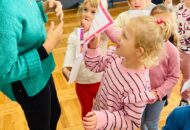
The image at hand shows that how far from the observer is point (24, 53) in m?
1.09

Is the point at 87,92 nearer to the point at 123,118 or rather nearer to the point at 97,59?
the point at 97,59

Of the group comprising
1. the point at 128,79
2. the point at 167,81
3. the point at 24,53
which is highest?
the point at 24,53

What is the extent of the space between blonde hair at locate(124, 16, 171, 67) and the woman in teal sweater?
0.34m

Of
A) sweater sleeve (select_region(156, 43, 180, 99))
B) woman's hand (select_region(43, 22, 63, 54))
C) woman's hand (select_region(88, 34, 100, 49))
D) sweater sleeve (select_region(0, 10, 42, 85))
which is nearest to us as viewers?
sweater sleeve (select_region(0, 10, 42, 85))

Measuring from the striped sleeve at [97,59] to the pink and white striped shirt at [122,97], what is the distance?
0.23 ft

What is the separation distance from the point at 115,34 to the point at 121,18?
0.46 meters

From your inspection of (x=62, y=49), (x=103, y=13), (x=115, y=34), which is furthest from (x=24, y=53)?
(x=62, y=49)

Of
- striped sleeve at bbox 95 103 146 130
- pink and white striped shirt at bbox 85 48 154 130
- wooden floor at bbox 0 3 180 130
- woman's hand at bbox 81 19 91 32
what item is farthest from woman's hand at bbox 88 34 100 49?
wooden floor at bbox 0 3 180 130

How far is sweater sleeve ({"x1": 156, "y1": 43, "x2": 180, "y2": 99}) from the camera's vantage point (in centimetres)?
143

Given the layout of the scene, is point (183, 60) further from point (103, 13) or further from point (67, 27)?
point (67, 27)

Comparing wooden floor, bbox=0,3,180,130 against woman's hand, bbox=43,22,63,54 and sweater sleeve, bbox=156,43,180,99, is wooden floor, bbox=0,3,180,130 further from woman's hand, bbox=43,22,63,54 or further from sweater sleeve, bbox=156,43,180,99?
woman's hand, bbox=43,22,63,54

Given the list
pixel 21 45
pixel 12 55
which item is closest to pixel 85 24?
pixel 21 45

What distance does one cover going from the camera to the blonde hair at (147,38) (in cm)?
114

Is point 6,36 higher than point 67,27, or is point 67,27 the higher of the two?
point 6,36
